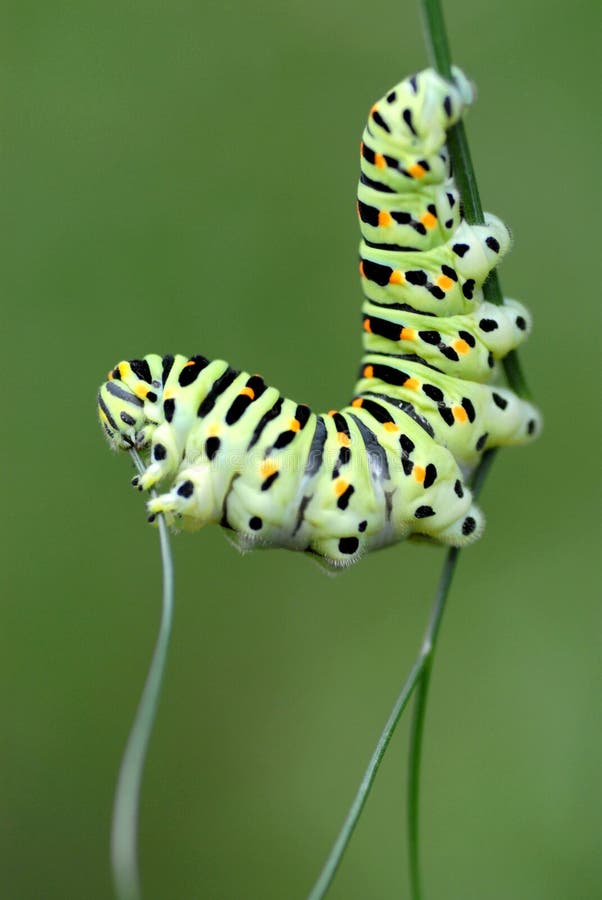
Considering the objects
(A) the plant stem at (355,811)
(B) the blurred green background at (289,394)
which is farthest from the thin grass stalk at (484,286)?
(B) the blurred green background at (289,394)

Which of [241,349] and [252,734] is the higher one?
[241,349]

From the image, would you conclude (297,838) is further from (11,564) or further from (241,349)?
(241,349)

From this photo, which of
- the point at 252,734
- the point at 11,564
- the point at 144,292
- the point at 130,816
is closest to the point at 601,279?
the point at 144,292

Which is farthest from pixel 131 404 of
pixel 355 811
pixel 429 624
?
pixel 355 811

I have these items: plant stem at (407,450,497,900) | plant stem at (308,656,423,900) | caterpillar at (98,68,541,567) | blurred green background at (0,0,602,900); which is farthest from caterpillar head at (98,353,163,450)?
blurred green background at (0,0,602,900)

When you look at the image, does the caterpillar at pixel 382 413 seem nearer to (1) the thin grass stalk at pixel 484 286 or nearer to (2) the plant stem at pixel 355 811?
(1) the thin grass stalk at pixel 484 286

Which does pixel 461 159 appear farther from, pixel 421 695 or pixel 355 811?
pixel 355 811
